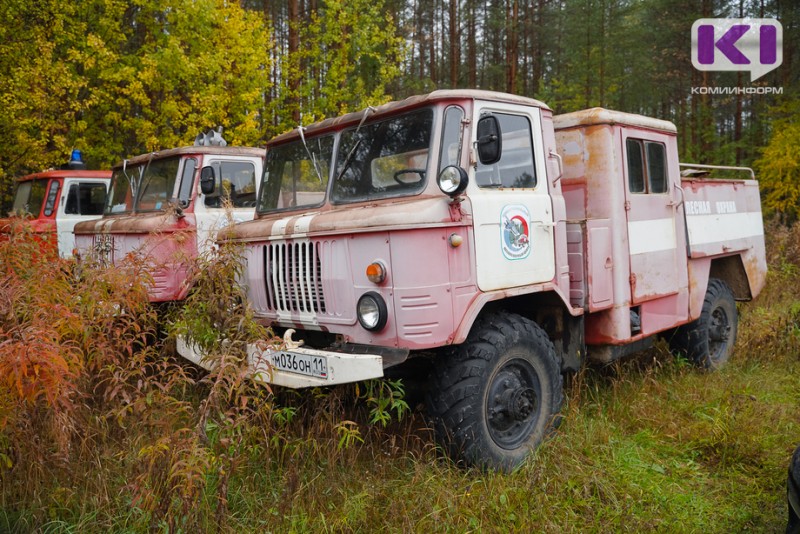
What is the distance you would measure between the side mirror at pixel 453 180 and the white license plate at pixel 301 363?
1223 millimetres

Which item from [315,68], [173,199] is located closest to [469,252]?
[173,199]

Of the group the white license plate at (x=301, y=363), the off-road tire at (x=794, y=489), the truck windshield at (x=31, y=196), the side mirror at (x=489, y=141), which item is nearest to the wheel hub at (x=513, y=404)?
the white license plate at (x=301, y=363)

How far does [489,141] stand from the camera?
3.94 m

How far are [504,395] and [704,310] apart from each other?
3.28m

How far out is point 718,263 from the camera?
7199mm

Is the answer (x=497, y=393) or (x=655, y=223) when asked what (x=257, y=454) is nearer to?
Answer: (x=497, y=393)

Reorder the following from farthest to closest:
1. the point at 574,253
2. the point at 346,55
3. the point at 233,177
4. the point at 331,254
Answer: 1. the point at 346,55
2. the point at 233,177
3. the point at 574,253
4. the point at 331,254

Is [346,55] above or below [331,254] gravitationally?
above

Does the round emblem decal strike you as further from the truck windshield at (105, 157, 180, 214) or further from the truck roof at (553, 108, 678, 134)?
the truck windshield at (105, 157, 180, 214)

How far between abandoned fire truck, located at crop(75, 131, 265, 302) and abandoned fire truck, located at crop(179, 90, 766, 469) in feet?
6.45

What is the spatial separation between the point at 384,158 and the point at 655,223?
2.67 meters

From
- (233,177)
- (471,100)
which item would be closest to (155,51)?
(233,177)

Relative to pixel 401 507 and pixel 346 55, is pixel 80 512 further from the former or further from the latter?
pixel 346 55

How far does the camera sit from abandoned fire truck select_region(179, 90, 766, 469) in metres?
3.82
